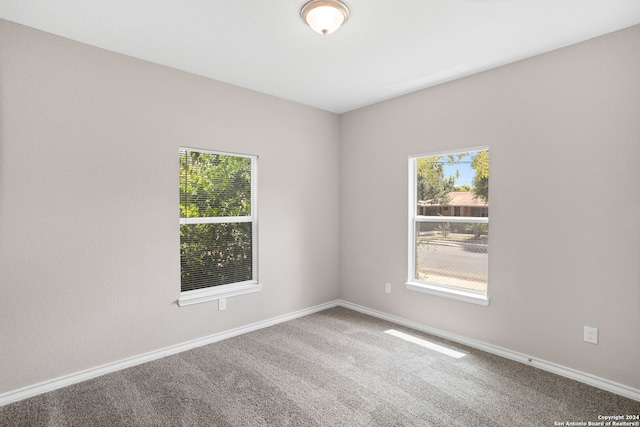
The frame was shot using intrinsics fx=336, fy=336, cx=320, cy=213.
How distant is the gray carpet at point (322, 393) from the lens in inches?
83.8

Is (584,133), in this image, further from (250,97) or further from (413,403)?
(250,97)

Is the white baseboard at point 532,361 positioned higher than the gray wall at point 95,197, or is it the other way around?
the gray wall at point 95,197

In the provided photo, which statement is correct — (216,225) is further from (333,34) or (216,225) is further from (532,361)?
(532,361)

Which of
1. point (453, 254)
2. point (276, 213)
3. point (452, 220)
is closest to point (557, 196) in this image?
point (452, 220)

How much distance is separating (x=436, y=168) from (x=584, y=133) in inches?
51.1

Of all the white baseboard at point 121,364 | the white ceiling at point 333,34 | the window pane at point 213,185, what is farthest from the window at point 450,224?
the window pane at point 213,185

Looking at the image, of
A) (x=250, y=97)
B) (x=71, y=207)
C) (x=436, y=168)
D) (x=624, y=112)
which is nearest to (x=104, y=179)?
(x=71, y=207)

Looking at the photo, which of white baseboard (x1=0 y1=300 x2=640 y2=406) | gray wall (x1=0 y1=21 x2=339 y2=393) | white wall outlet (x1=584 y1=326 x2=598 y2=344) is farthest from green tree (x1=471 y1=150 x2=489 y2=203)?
→ gray wall (x1=0 y1=21 x2=339 y2=393)

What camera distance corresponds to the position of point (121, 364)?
275cm

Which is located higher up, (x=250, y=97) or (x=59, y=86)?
(x=250, y=97)

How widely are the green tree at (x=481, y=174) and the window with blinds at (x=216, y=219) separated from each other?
2.27 m

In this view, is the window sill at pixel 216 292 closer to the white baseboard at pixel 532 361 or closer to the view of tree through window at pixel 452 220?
the white baseboard at pixel 532 361

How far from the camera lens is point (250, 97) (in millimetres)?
3582

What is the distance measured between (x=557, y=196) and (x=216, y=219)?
3019 mm
